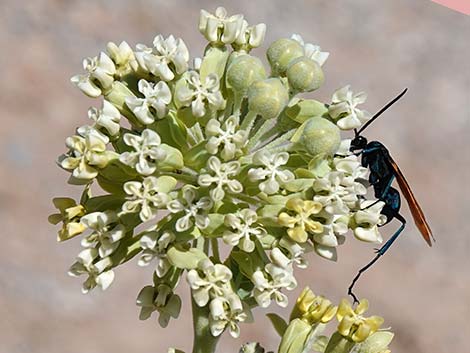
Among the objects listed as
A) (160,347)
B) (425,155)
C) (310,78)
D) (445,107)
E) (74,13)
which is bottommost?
(160,347)

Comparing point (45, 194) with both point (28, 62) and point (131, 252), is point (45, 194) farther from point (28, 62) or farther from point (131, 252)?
point (131, 252)

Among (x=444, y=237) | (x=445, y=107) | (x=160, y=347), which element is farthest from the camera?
(x=445, y=107)

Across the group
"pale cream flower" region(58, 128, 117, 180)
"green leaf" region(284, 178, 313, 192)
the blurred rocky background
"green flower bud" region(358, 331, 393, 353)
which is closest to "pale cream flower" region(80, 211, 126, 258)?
"pale cream flower" region(58, 128, 117, 180)

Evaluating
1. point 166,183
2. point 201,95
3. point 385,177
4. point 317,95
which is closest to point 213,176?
point 166,183

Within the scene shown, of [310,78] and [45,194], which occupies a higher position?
[310,78]

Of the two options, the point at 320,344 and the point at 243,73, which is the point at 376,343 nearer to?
the point at 320,344

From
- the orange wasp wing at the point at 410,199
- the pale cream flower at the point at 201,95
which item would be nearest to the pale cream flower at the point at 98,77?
the pale cream flower at the point at 201,95

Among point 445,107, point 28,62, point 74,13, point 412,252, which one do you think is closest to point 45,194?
point 28,62
